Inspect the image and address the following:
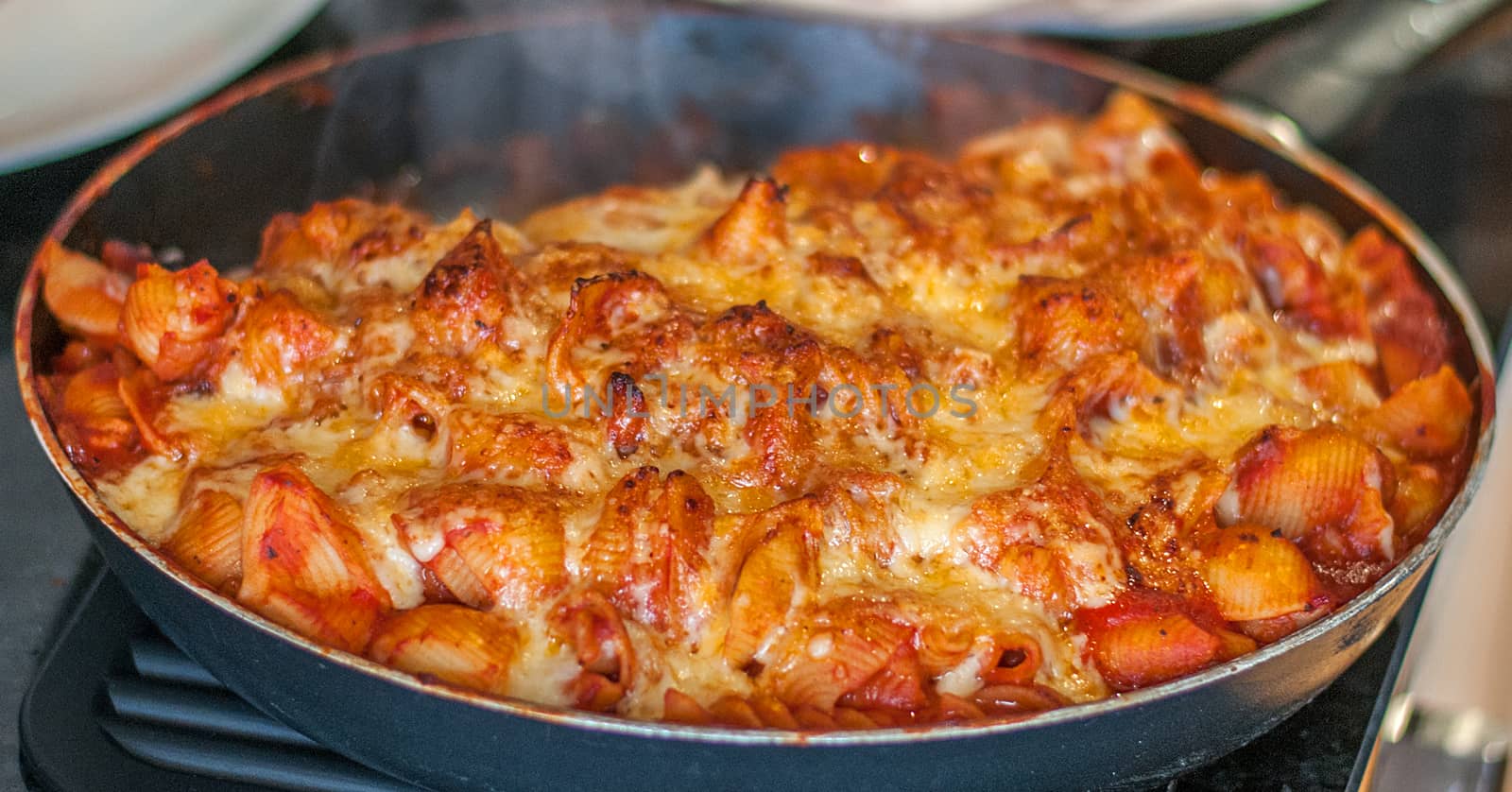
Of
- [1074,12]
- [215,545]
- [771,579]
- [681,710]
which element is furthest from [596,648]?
[1074,12]

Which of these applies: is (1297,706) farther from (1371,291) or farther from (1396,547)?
(1371,291)

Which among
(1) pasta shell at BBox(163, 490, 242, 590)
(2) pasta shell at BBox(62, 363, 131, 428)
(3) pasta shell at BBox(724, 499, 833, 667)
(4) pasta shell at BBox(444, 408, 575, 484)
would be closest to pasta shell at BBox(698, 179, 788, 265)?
(4) pasta shell at BBox(444, 408, 575, 484)

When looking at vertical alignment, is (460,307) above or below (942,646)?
above

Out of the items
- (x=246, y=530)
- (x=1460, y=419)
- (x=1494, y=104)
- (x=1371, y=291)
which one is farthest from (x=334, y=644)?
(x=1494, y=104)

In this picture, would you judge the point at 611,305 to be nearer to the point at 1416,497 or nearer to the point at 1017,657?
the point at 1017,657

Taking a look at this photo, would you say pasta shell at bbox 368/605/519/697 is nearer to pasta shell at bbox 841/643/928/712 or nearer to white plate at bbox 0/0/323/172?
pasta shell at bbox 841/643/928/712

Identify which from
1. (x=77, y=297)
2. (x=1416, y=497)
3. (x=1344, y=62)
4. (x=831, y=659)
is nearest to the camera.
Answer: (x=831, y=659)
